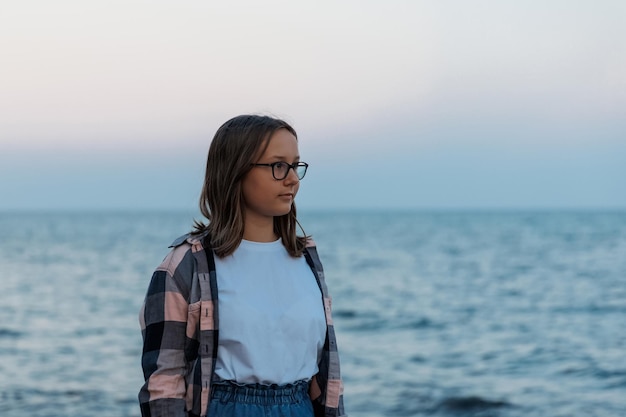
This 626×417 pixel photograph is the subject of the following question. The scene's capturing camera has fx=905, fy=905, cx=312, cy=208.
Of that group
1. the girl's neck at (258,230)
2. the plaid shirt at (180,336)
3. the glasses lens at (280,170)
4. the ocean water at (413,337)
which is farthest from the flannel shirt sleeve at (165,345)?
the ocean water at (413,337)

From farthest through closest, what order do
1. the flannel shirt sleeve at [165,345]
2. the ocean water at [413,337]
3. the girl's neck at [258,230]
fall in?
the ocean water at [413,337], the girl's neck at [258,230], the flannel shirt sleeve at [165,345]

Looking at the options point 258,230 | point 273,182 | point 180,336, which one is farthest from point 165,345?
point 273,182

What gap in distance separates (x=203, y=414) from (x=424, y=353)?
11272 millimetres

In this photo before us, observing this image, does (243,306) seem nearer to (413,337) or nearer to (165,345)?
(165,345)

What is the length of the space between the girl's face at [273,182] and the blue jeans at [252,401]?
547 mm

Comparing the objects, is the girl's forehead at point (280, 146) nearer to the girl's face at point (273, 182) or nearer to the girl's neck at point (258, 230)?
the girl's face at point (273, 182)

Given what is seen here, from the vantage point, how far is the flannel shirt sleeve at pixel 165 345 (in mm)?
2668

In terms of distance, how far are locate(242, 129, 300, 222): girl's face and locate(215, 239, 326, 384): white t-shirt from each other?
0.50 feet

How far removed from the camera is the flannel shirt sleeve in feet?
8.75

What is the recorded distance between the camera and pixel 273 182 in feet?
9.23

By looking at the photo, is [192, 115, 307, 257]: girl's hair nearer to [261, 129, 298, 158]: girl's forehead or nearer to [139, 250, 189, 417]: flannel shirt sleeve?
[261, 129, 298, 158]: girl's forehead

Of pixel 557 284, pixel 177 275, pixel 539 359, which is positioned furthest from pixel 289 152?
pixel 557 284

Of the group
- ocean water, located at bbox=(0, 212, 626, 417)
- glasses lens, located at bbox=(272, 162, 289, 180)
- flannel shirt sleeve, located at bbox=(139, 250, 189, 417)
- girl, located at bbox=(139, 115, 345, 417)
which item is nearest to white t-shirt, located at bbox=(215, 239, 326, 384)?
girl, located at bbox=(139, 115, 345, 417)

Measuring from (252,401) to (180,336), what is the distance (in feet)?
0.96
